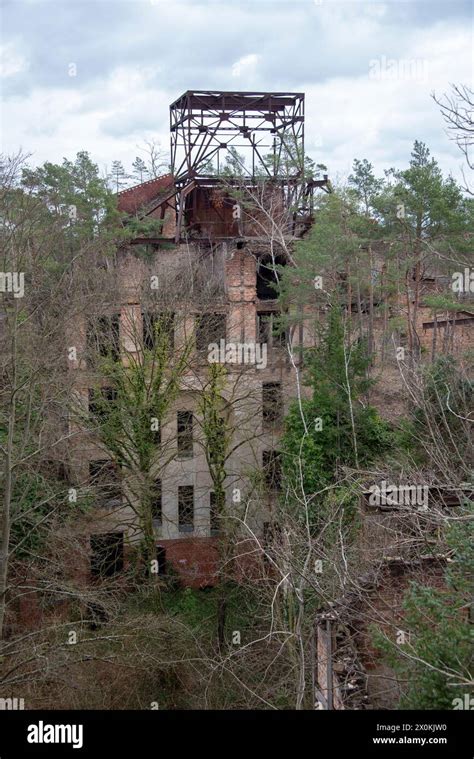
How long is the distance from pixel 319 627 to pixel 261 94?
20835 millimetres

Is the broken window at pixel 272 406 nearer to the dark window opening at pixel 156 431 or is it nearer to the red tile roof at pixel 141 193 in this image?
the dark window opening at pixel 156 431

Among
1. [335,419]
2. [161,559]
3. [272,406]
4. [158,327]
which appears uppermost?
[158,327]

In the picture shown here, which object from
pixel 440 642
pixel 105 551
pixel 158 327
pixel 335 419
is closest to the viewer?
pixel 440 642

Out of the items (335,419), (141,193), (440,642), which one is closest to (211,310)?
A: (335,419)

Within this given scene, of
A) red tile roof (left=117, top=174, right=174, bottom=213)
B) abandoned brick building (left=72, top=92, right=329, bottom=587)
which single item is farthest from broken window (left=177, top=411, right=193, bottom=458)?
red tile roof (left=117, top=174, right=174, bottom=213)

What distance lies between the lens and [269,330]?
28.5 m

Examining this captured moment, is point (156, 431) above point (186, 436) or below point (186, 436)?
above

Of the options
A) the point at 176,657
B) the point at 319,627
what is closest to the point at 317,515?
the point at 176,657

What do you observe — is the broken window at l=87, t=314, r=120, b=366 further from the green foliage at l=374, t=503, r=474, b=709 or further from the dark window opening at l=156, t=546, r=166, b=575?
the green foliage at l=374, t=503, r=474, b=709

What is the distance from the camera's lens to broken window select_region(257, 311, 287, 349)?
28.3m

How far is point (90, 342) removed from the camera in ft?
76.0

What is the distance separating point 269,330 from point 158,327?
6.87 metres

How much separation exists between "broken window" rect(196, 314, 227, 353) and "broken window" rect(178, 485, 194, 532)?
4727mm

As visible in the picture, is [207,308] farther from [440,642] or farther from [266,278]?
[440,642]
